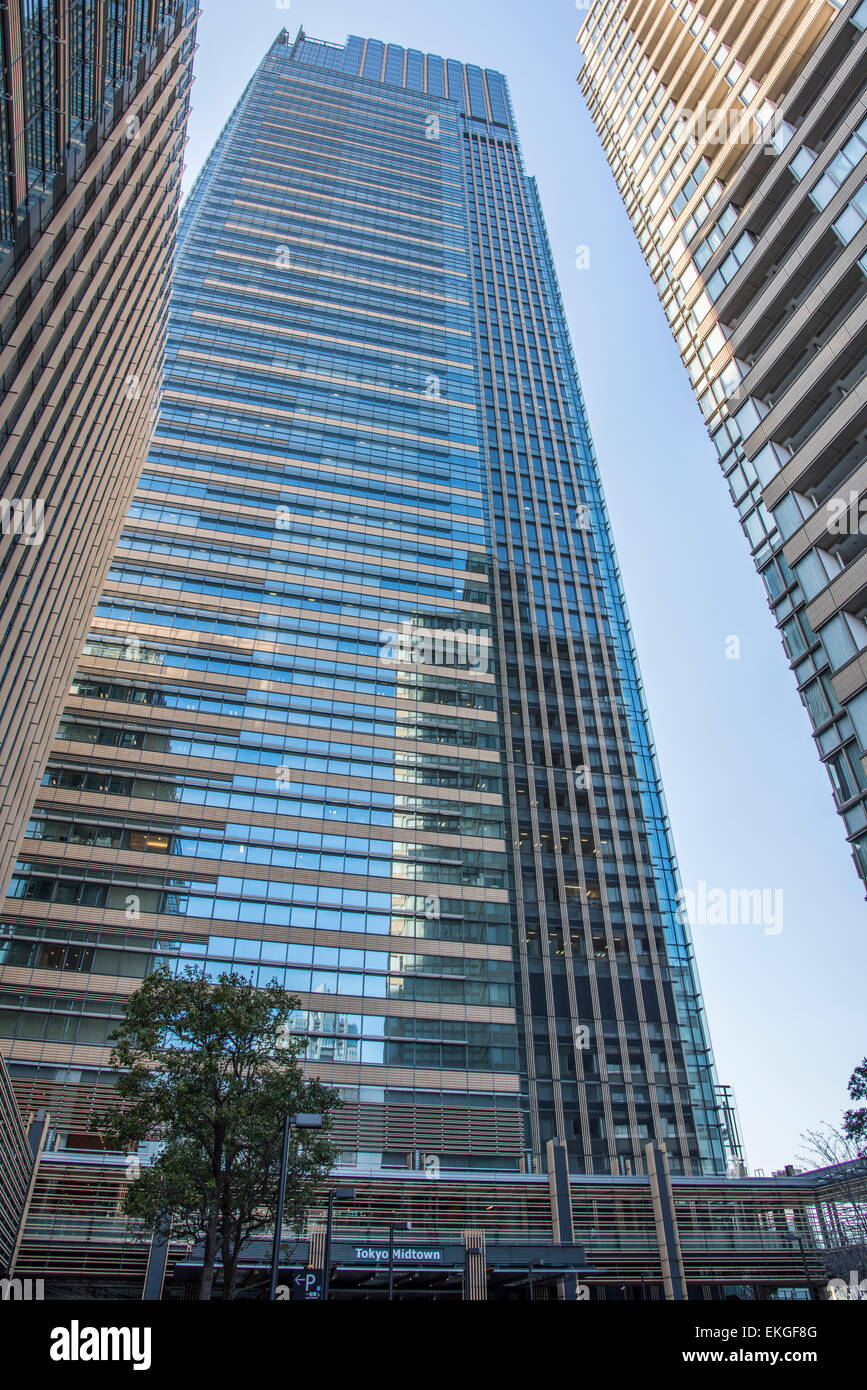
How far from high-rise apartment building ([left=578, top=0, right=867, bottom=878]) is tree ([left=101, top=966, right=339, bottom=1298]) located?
1850 cm

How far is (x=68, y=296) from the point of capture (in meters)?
28.7

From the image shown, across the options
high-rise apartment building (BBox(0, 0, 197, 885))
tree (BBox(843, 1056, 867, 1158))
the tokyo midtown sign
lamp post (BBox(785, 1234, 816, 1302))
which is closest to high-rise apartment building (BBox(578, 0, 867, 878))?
tree (BBox(843, 1056, 867, 1158))

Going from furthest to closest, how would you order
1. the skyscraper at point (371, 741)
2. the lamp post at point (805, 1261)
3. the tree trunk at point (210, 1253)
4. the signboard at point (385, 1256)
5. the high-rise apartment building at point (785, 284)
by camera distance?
the skyscraper at point (371, 741), the lamp post at point (805, 1261), the signboard at point (385, 1256), the high-rise apartment building at point (785, 284), the tree trunk at point (210, 1253)

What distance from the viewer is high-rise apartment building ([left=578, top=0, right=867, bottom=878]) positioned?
2506 centimetres

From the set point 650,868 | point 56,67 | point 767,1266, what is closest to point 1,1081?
point 56,67

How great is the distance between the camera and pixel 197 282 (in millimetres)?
78500

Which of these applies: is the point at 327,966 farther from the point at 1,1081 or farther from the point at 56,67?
the point at 56,67

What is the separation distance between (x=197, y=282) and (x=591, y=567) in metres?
46.7

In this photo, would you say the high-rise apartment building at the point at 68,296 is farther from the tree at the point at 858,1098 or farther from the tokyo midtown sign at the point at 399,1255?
the tree at the point at 858,1098

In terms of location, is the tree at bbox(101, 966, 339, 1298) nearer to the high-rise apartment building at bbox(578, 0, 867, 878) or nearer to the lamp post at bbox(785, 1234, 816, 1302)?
the high-rise apartment building at bbox(578, 0, 867, 878)

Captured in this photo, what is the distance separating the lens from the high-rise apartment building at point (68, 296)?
24328 millimetres

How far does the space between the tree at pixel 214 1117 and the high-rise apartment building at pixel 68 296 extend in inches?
518

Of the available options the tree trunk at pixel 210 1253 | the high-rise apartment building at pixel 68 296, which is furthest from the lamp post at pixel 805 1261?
the high-rise apartment building at pixel 68 296
